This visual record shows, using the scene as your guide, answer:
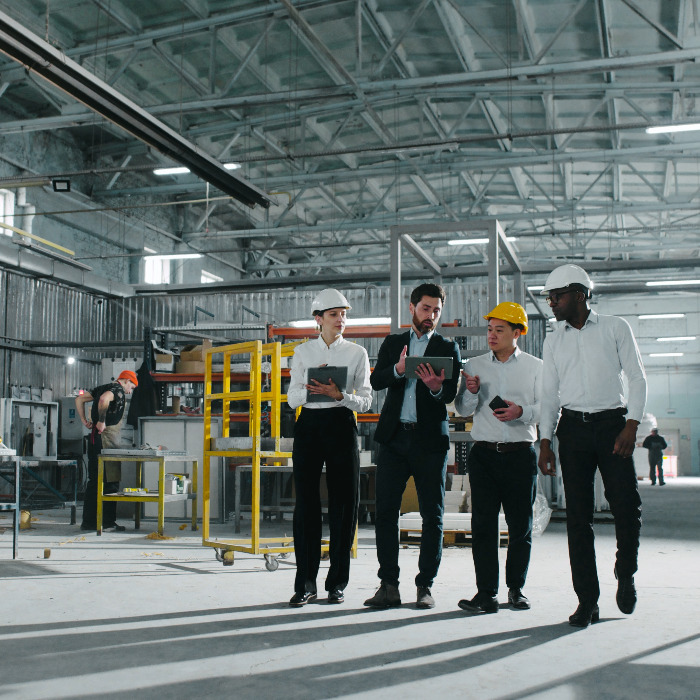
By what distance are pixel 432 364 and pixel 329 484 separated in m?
0.97

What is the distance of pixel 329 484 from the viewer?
4574 millimetres

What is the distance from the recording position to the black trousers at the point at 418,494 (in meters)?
4.35

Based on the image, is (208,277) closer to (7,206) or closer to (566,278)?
(7,206)

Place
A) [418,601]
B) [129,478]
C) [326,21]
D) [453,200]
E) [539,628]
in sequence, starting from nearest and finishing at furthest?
[539,628], [418,601], [129,478], [326,21], [453,200]

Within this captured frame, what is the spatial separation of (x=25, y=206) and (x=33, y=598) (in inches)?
521

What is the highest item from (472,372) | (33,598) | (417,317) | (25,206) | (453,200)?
(453,200)

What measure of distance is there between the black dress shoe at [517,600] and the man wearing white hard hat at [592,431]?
443 millimetres

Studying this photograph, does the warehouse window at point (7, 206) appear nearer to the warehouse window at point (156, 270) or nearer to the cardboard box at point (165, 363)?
the warehouse window at point (156, 270)

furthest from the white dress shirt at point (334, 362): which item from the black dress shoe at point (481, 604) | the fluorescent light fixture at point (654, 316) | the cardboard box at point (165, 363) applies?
the fluorescent light fixture at point (654, 316)

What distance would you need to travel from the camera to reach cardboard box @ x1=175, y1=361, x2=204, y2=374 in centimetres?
1190

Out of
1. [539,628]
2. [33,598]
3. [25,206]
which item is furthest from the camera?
[25,206]

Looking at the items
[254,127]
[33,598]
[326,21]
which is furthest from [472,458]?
[254,127]

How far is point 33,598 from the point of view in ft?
15.6

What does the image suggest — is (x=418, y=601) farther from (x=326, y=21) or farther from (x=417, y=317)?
(x=326, y=21)
